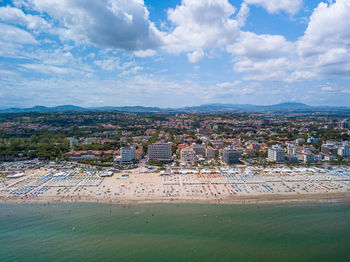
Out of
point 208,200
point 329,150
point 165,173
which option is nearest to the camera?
point 208,200

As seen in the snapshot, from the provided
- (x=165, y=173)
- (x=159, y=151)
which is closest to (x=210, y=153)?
(x=159, y=151)

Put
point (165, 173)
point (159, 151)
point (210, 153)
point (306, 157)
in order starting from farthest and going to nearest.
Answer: point (210, 153), point (159, 151), point (306, 157), point (165, 173)

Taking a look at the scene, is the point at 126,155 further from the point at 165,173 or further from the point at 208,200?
the point at 208,200

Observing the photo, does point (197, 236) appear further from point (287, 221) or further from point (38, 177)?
point (38, 177)

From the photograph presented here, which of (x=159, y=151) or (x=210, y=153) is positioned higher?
(x=159, y=151)

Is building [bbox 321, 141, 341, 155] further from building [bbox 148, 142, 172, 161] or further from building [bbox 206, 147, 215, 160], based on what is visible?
building [bbox 148, 142, 172, 161]

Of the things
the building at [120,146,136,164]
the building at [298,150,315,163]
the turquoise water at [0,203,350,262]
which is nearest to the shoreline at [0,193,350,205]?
the turquoise water at [0,203,350,262]

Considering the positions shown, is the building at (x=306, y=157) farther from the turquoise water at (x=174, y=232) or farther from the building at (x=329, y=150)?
the turquoise water at (x=174, y=232)

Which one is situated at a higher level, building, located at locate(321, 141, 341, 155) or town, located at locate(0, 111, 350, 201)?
building, located at locate(321, 141, 341, 155)
